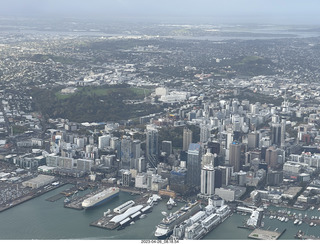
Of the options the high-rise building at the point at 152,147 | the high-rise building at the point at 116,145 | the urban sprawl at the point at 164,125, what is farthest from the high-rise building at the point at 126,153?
the high-rise building at the point at 152,147

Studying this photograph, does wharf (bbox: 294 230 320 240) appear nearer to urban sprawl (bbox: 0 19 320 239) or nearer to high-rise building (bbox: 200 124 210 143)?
A: urban sprawl (bbox: 0 19 320 239)

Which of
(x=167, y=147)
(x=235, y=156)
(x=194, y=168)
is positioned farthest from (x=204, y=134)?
(x=194, y=168)

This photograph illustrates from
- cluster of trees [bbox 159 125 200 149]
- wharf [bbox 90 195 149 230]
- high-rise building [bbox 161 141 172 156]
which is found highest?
high-rise building [bbox 161 141 172 156]

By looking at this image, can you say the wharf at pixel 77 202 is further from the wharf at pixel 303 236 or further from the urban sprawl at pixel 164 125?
the wharf at pixel 303 236

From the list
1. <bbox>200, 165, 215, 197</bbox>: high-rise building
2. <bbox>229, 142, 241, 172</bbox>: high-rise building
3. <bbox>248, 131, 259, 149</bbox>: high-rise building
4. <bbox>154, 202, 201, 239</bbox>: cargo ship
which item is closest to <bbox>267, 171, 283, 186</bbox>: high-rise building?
<bbox>229, 142, 241, 172</bbox>: high-rise building

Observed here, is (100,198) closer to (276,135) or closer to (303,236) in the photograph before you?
(303,236)

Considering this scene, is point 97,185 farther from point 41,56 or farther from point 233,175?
point 41,56
